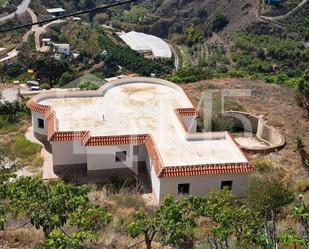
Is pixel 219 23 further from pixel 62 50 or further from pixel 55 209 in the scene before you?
pixel 55 209

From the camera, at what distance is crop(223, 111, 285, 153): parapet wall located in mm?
22781

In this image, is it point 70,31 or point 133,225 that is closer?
point 133,225

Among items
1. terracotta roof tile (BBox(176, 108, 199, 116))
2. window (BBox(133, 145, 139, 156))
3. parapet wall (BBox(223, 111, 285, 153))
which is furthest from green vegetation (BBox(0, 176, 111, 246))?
parapet wall (BBox(223, 111, 285, 153))

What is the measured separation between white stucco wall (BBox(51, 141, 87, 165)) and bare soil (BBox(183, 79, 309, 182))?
892 centimetres

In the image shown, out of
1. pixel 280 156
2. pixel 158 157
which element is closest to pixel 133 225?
pixel 158 157

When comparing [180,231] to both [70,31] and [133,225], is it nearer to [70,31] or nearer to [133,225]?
[133,225]

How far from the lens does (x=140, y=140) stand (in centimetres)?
2094

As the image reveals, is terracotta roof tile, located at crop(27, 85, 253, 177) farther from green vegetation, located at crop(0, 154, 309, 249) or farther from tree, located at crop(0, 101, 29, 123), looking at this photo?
green vegetation, located at crop(0, 154, 309, 249)

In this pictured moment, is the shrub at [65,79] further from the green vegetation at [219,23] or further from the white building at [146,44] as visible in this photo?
the green vegetation at [219,23]

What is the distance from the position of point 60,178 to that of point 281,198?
10.7 meters

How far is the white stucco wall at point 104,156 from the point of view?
2070 centimetres

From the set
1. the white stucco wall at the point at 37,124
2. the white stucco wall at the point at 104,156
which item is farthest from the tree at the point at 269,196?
the white stucco wall at the point at 37,124

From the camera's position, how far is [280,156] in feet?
72.8

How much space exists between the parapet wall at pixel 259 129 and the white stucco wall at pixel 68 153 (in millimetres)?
8730
